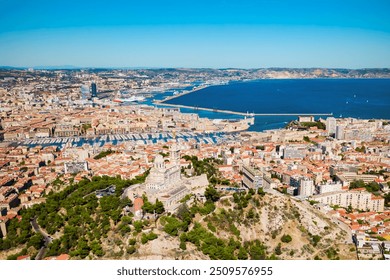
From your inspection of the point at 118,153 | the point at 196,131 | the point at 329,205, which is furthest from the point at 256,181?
the point at 196,131

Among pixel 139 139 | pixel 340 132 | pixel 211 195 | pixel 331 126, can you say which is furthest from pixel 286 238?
pixel 139 139

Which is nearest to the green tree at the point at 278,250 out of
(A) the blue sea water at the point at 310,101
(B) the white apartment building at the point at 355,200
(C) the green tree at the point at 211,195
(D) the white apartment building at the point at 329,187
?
(C) the green tree at the point at 211,195

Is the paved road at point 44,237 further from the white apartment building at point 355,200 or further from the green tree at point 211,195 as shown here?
the white apartment building at point 355,200

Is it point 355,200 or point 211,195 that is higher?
point 211,195

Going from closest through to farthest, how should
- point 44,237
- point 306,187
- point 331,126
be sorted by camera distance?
1. point 44,237
2. point 306,187
3. point 331,126

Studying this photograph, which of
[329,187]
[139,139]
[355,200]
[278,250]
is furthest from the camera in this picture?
[139,139]

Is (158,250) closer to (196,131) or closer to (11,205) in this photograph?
(11,205)

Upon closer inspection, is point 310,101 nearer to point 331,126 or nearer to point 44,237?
point 331,126

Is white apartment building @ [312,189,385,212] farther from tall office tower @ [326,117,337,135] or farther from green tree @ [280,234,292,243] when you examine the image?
tall office tower @ [326,117,337,135]
